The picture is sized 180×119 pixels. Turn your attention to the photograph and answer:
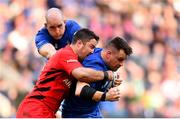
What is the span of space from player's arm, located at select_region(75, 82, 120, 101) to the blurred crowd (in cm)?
509

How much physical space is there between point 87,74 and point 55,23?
3.21 feet

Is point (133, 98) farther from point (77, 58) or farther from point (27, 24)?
point (77, 58)

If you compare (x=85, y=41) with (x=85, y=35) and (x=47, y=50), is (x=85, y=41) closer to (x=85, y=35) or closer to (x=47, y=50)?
(x=85, y=35)

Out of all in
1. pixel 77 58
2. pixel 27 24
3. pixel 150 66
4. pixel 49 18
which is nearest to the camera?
pixel 77 58

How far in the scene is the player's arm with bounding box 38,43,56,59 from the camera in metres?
7.52

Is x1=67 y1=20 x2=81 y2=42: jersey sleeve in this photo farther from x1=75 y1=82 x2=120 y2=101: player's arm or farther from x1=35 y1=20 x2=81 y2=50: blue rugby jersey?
x1=75 y1=82 x2=120 y2=101: player's arm

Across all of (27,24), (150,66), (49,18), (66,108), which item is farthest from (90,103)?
(150,66)

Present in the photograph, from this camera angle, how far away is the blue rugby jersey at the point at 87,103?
683cm

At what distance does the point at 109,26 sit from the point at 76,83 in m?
7.19

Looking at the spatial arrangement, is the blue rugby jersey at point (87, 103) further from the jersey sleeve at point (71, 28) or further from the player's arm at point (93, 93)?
the jersey sleeve at point (71, 28)

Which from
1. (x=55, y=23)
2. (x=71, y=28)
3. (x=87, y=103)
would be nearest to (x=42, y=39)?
(x=71, y=28)

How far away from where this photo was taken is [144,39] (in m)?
14.4

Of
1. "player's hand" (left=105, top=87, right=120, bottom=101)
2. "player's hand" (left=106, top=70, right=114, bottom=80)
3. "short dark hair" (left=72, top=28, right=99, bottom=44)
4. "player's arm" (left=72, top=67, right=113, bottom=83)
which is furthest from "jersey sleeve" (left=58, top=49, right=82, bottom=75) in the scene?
"player's hand" (left=105, top=87, right=120, bottom=101)

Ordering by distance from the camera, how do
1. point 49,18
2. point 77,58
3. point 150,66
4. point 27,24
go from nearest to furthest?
point 77,58 → point 49,18 → point 27,24 → point 150,66
